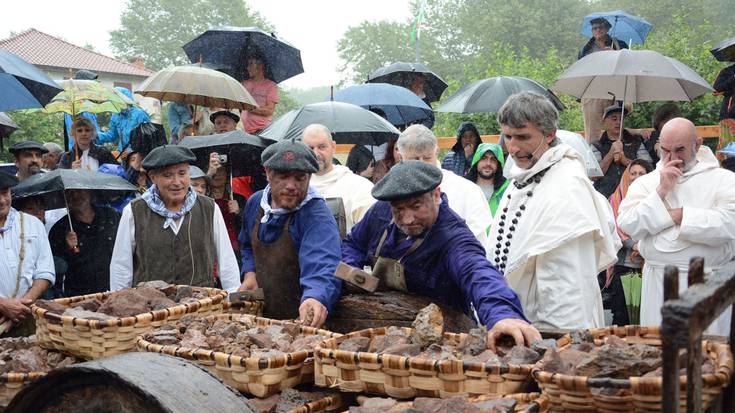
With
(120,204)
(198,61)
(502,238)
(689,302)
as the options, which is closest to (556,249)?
(502,238)

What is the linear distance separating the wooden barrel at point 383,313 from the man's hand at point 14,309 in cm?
193

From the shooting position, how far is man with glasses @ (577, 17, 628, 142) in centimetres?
862

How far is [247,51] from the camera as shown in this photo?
25.9 ft

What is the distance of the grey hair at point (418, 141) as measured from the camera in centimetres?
516

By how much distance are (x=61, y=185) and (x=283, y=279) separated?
2.33m

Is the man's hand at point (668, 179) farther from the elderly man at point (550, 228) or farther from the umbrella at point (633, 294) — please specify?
the umbrella at point (633, 294)

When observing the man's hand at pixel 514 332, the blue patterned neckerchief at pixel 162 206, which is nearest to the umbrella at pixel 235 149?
the blue patterned neckerchief at pixel 162 206

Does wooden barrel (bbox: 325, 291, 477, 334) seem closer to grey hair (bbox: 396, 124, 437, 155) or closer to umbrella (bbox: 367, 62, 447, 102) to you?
grey hair (bbox: 396, 124, 437, 155)

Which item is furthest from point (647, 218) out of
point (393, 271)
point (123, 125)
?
point (123, 125)

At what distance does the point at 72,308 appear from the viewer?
324 centimetres

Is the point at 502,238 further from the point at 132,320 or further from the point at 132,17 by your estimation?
the point at 132,17

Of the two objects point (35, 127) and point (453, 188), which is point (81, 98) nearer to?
point (453, 188)

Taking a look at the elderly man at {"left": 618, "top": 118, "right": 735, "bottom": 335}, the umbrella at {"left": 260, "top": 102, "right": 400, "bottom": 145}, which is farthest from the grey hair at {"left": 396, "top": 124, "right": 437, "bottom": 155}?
the elderly man at {"left": 618, "top": 118, "right": 735, "bottom": 335}

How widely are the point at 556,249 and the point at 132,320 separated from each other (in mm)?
1904
